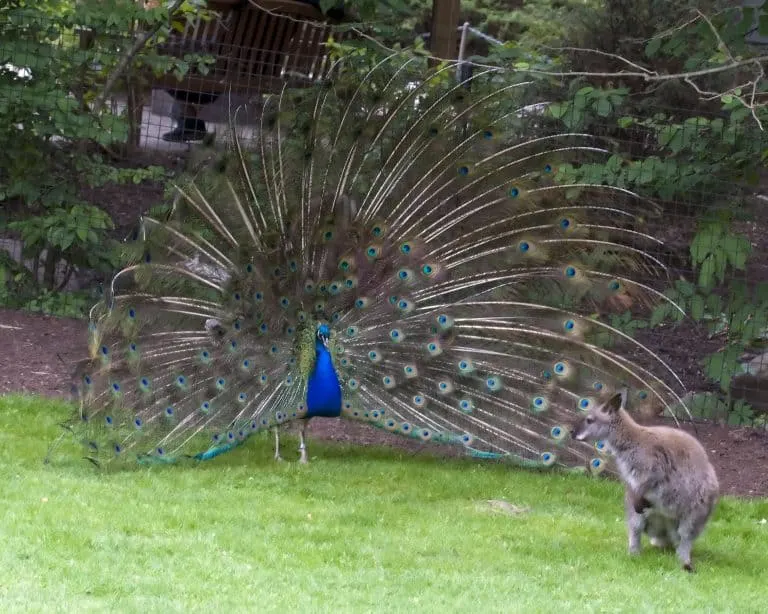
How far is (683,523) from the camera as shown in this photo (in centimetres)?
668

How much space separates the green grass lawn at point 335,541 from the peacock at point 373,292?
29cm

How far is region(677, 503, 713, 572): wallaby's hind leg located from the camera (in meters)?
6.61

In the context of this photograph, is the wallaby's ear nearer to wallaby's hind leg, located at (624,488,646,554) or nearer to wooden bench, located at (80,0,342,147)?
wallaby's hind leg, located at (624,488,646,554)

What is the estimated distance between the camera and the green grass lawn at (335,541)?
5.96m

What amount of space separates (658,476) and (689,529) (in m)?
0.35

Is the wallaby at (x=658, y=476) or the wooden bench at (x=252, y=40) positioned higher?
the wooden bench at (x=252, y=40)

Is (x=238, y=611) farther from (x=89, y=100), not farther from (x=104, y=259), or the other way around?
(x=89, y=100)

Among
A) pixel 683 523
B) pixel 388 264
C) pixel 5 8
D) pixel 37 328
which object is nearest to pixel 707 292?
pixel 388 264

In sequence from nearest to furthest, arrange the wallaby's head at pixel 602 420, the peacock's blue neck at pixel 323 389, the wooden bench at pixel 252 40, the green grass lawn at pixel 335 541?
the green grass lawn at pixel 335 541 < the wallaby's head at pixel 602 420 < the peacock's blue neck at pixel 323 389 < the wooden bench at pixel 252 40

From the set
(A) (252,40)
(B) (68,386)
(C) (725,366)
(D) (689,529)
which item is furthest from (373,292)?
(A) (252,40)

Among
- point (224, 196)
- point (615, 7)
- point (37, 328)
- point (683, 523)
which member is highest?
point (615, 7)

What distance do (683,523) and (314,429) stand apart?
3555 mm

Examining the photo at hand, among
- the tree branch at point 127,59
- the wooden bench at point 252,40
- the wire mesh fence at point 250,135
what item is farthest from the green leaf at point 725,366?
the tree branch at point 127,59

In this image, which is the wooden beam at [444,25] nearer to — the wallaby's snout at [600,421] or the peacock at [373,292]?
A: the peacock at [373,292]
